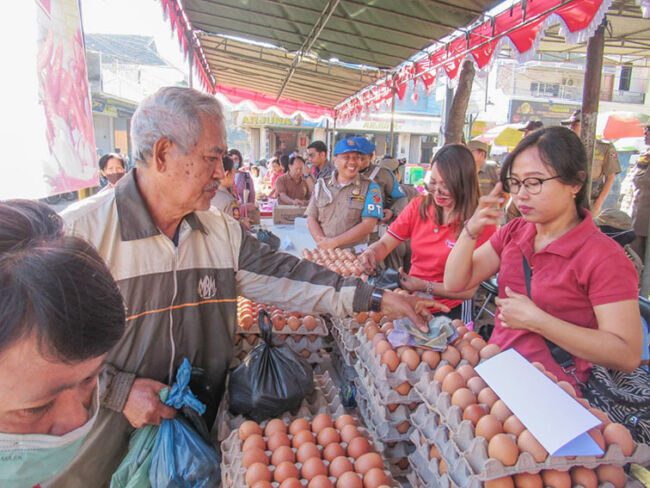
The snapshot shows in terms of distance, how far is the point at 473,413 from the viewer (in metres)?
1.33

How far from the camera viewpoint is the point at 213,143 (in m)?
1.74

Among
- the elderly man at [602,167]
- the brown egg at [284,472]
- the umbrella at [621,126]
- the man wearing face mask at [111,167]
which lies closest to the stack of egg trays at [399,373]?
the brown egg at [284,472]

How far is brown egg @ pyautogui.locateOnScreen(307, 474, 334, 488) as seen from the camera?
4.26 ft

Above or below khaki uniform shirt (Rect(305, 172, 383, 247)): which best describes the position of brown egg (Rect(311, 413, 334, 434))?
below

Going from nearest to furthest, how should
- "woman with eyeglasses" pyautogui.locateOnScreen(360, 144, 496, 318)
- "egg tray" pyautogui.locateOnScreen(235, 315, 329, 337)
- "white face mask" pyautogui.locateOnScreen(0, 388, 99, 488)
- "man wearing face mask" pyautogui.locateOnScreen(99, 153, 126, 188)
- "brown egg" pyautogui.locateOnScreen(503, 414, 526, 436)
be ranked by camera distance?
"white face mask" pyautogui.locateOnScreen(0, 388, 99, 488), "brown egg" pyautogui.locateOnScreen(503, 414, 526, 436), "egg tray" pyautogui.locateOnScreen(235, 315, 329, 337), "woman with eyeglasses" pyautogui.locateOnScreen(360, 144, 496, 318), "man wearing face mask" pyautogui.locateOnScreen(99, 153, 126, 188)

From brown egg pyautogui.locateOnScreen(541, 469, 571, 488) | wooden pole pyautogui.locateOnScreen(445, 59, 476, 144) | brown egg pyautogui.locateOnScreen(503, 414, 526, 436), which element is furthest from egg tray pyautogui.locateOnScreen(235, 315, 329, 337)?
wooden pole pyautogui.locateOnScreen(445, 59, 476, 144)

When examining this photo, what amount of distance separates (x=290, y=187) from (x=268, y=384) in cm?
734

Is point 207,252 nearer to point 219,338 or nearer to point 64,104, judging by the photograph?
point 219,338

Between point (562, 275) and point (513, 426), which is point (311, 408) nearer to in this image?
point (513, 426)

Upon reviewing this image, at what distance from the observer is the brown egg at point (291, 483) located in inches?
50.6

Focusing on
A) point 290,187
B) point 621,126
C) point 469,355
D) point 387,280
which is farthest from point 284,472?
point 621,126

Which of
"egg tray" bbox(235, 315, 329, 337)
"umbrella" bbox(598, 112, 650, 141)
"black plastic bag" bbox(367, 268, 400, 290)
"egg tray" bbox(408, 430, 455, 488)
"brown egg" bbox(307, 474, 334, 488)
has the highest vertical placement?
"umbrella" bbox(598, 112, 650, 141)

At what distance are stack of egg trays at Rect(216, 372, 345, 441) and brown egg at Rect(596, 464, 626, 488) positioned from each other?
89cm

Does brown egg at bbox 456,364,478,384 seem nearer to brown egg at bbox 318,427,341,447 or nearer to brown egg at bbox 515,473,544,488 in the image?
brown egg at bbox 515,473,544,488
